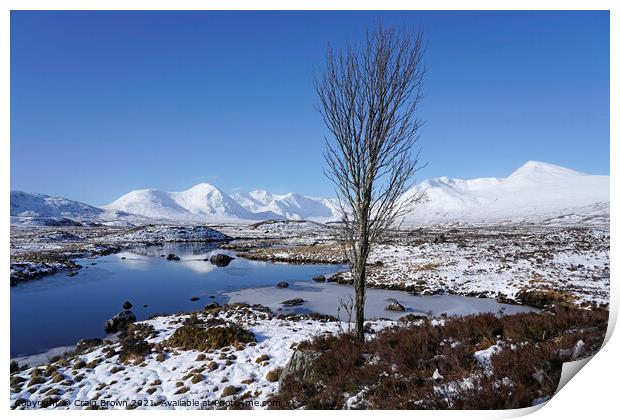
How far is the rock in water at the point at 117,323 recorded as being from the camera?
12.8 m

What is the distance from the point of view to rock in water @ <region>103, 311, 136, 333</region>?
42.1 ft

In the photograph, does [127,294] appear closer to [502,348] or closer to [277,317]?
[277,317]

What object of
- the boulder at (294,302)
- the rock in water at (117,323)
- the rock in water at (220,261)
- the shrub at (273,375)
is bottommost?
the boulder at (294,302)

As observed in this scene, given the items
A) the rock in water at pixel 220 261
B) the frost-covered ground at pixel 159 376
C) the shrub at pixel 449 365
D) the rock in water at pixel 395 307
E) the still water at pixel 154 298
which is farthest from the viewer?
the rock in water at pixel 220 261

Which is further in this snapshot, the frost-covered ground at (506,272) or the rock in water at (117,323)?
the frost-covered ground at (506,272)

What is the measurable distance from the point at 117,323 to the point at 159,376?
23.7ft

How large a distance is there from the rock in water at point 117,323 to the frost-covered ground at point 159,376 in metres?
2.92

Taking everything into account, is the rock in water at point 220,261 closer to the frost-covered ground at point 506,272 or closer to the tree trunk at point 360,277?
the frost-covered ground at point 506,272

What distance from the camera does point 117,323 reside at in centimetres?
1314

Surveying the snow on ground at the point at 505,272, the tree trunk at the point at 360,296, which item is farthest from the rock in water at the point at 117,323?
the snow on ground at the point at 505,272

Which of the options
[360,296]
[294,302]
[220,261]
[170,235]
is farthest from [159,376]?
[170,235]

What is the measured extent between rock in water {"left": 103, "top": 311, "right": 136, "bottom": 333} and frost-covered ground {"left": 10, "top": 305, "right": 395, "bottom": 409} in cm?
292

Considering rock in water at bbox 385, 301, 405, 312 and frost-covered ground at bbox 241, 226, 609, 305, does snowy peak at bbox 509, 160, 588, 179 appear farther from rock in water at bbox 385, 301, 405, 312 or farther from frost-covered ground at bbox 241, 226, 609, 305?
rock in water at bbox 385, 301, 405, 312
